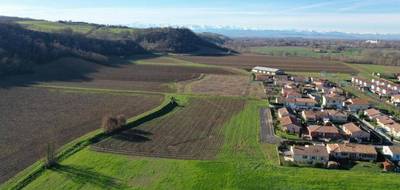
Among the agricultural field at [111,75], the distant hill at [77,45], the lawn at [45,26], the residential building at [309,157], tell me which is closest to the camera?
the residential building at [309,157]

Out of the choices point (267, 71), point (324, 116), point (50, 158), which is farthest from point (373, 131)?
point (267, 71)

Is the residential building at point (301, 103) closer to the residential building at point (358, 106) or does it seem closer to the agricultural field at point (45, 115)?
the residential building at point (358, 106)

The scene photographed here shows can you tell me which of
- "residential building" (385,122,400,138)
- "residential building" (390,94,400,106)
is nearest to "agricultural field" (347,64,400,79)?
"residential building" (390,94,400,106)

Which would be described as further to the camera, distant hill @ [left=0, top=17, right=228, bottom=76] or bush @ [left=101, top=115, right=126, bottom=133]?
distant hill @ [left=0, top=17, right=228, bottom=76]

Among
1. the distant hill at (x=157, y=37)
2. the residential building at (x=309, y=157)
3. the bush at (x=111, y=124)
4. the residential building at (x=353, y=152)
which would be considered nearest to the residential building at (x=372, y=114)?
the residential building at (x=353, y=152)

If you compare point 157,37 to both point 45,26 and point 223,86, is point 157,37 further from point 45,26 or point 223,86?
point 223,86

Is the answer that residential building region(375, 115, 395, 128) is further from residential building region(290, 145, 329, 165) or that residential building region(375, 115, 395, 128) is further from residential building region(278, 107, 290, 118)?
residential building region(290, 145, 329, 165)

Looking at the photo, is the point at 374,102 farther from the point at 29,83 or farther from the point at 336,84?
the point at 29,83
